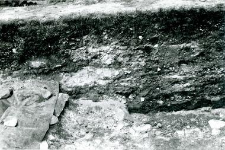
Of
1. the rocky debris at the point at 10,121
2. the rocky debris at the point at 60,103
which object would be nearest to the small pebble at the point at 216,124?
the rocky debris at the point at 60,103

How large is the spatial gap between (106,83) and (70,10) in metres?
0.57

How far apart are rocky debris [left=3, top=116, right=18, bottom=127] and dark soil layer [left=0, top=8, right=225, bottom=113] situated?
0.37 meters

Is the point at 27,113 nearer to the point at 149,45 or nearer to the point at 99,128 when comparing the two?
the point at 99,128

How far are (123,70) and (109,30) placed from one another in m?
0.31

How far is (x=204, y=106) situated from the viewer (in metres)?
2.31

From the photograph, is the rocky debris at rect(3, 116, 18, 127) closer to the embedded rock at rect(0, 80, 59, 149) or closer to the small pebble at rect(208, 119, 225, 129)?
the embedded rock at rect(0, 80, 59, 149)

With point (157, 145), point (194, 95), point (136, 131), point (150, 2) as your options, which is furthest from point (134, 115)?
point (150, 2)

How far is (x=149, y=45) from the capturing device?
2086mm

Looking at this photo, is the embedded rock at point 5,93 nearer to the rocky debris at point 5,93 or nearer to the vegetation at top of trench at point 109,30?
the rocky debris at point 5,93

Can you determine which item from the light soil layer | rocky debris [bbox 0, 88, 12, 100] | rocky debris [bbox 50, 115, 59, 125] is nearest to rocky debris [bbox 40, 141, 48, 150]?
rocky debris [bbox 50, 115, 59, 125]

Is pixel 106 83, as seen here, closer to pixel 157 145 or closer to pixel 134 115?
pixel 134 115

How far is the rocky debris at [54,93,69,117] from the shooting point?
216 cm

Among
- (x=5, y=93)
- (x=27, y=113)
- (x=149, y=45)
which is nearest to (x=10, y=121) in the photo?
(x=27, y=113)

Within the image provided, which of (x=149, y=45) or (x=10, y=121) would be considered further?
(x=149, y=45)
